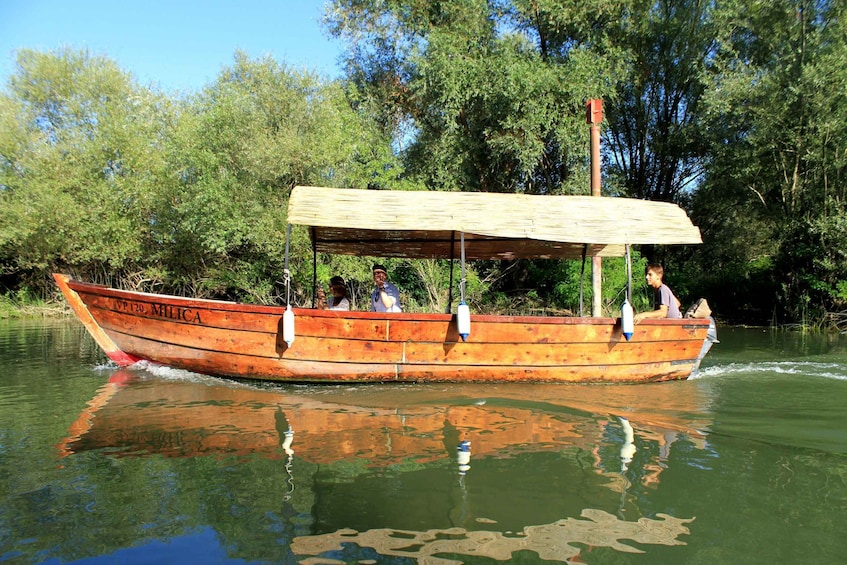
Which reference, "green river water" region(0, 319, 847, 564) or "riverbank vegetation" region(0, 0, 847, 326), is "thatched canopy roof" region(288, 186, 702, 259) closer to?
"green river water" region(0, 319, 847, 564)

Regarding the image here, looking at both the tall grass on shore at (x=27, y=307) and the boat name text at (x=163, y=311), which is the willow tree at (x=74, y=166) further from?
the boat name text at (x=163, y=311)

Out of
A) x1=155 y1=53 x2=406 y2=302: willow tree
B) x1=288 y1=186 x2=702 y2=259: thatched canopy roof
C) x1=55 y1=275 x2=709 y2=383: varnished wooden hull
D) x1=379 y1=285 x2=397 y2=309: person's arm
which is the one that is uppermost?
x1=155 y1=53 x2=406 y2=302: willow tree

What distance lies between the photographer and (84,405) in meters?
6.34

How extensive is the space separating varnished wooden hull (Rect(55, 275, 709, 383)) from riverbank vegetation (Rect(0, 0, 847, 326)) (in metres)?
7.33

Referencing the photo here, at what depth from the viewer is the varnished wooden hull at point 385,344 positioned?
7.28m

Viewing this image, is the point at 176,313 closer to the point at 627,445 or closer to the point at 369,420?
the point at 369,420

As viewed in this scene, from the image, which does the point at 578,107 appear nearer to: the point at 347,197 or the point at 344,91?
the point at 344,91

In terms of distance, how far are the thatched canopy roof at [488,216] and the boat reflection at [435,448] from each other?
1.99 metres

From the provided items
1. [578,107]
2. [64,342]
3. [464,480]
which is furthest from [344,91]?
[464,480]

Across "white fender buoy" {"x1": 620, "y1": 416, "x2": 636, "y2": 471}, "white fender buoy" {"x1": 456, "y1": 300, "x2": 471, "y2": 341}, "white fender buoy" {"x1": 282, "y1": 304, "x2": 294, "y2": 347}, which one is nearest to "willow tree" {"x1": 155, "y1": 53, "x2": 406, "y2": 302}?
"white fender buoy" {"x1": 282, "y1": 304, "x2": 294, "y2": 347}

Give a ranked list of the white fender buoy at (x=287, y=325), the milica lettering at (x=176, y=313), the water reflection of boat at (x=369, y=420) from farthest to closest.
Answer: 1. the milica lettering at (x=176, y=313)
2. the white fender buoy at (x=287, y=325)
3. the water reflection of boat at (x=369, y=420)

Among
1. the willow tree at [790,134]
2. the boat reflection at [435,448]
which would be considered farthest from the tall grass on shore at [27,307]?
the willow tree at [790,134]

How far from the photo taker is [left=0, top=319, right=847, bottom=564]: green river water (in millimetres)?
3205

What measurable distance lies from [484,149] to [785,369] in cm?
1118
